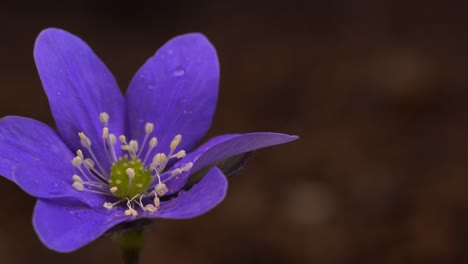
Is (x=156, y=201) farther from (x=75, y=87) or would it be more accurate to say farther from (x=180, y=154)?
(x=75, y=87)

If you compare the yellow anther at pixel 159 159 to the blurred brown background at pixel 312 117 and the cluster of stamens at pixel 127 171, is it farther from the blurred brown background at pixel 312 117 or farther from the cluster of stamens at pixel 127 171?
the blurred brown background at pixel 312 117

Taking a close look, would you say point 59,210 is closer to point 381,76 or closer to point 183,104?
point 183,104

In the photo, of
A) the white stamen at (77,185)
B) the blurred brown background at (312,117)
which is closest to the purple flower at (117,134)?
the white stamen at (77,185)

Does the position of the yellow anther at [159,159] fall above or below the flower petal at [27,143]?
below

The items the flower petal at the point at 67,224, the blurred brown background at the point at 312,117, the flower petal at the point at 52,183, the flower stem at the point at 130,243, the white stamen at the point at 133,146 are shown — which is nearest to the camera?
the flower petal at the point at 67,224

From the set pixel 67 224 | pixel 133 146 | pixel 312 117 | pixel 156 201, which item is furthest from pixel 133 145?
pixel 312 117

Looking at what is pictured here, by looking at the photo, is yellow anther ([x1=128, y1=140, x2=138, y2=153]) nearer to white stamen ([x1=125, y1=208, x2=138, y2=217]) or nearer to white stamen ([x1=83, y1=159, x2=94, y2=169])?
white stamen ([x1=83, y1=159, x2=94, y2=169])
